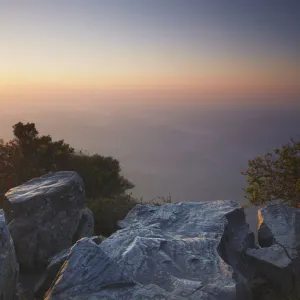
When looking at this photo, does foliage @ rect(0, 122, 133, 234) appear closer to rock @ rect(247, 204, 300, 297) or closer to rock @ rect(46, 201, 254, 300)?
rock @ rect(46, 201, 254, 300)

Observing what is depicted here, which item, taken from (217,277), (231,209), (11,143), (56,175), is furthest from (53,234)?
(11,143)

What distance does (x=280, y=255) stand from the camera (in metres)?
9.21

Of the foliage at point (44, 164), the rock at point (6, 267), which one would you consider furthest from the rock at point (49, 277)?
the foliage at point (44, 164)

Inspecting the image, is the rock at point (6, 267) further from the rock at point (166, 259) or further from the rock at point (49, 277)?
the rock at point (166, 259)

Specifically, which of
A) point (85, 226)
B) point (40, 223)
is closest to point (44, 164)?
point (85, 226)

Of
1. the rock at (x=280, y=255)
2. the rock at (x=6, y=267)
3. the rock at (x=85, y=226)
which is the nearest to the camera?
the rock at (x=6, y=267)

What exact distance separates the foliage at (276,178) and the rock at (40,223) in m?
7.92

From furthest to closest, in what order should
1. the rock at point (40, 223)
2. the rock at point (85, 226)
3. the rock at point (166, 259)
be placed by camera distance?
the rock at point (85, 226)
the rock at point (40, 223)
the rock at point (166, 259)

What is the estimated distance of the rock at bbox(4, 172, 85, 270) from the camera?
10922 millimetres

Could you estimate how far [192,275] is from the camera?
24.0 ft

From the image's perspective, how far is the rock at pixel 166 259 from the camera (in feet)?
21.1

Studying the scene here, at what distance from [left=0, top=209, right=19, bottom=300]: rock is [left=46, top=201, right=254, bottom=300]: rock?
4.60 feet

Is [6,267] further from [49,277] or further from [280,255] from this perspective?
[280,255]

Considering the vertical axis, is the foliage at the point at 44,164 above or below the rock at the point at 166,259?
below
